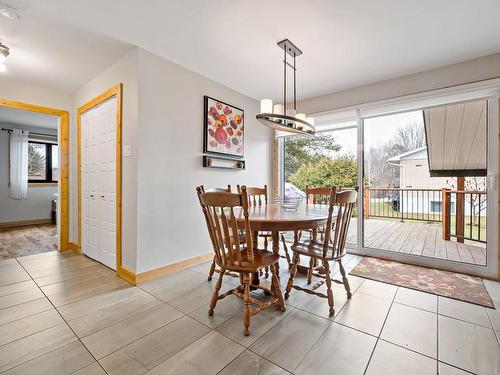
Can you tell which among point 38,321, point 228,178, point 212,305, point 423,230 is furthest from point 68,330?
point 423,230

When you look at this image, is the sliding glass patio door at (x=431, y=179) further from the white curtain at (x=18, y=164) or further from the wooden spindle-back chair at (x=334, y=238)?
the white curtain at (x=18, y=164)

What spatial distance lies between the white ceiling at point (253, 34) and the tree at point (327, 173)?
134 centimetres

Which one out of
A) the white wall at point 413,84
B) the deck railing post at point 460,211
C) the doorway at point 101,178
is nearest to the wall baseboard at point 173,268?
the doorway at point 101,178

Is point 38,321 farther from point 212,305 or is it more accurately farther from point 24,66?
point 24,66

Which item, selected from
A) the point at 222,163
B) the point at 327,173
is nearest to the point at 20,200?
the point at 222,163

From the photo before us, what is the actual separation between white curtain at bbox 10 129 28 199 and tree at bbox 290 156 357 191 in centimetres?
616

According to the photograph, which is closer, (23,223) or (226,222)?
(226,222)

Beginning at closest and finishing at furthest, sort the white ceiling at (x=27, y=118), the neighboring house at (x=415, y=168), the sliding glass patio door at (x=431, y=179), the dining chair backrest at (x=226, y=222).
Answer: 1. the dining chair backrest at (x=226, y=222)
2. the sliding glass patio door at (x=431, y=179)
3. the neighboring house at (x=415, y=168)
4. the white ceiling at (x=27, y=118)

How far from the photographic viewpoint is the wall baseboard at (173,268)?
2430 mm

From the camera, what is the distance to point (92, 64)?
2.76 m

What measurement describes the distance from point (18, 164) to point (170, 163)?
16.7ft

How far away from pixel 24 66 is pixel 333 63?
149 inches

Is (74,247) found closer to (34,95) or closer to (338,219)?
(34,95)

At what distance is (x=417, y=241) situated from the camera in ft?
11.9
